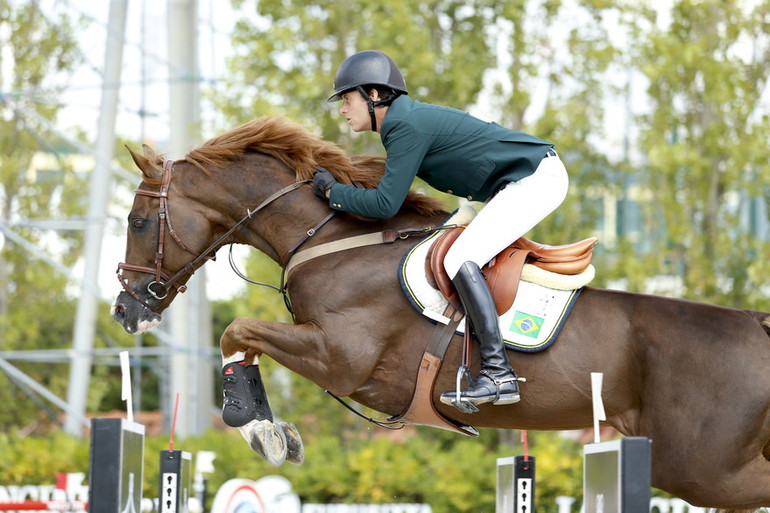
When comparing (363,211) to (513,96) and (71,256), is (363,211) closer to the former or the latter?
(513,96)

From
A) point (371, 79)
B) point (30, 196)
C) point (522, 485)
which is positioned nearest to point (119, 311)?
point (371, 79)

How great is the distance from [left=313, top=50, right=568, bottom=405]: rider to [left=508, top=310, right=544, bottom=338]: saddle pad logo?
0.14 meters

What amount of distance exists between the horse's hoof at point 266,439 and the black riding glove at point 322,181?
1076 millimetres

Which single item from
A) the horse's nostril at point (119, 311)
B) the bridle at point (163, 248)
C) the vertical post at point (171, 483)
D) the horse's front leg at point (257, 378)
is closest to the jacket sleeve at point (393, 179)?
the bridle at point (163, 248)

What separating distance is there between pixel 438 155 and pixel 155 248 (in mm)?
1418

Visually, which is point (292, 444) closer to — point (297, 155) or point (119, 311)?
point (119, 311)

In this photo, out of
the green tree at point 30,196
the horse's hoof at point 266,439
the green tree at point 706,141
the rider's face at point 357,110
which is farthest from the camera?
the green tree at point 30,196

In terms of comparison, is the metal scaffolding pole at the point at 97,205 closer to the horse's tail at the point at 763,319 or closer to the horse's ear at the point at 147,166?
the horse's ear at the point at 147,166

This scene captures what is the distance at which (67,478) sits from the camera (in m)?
8.16

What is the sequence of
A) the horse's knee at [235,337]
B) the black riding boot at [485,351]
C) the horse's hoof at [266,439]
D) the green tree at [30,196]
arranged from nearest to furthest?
1. the black riding boot at [485,351]
2. the horse's hoof at [266,439]
3. the horse's knee at [235,337]
4. the green tree at [30,196]

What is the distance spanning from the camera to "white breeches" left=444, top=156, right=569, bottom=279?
14.5 ft

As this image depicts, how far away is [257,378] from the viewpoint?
15.0 feet

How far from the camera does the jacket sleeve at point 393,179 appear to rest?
4.40 metres

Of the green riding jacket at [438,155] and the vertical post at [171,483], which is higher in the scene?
the green riding jacket at [438,155]
